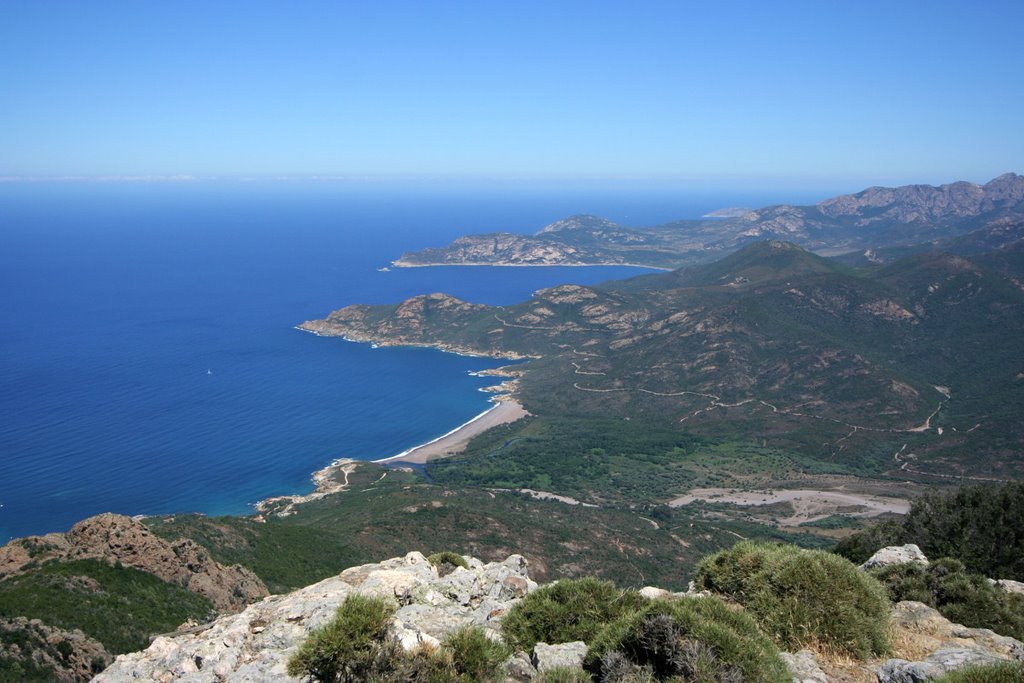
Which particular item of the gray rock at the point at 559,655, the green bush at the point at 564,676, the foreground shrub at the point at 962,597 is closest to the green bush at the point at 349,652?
the green bush at the point at 564,676

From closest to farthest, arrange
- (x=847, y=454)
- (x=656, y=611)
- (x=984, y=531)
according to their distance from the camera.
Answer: (x=656, y=611), (x=984, y=531), (x=847, y=454)

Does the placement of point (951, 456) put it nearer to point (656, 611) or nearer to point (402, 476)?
point (402, 476)

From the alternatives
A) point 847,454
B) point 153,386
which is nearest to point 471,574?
→ point 847,454

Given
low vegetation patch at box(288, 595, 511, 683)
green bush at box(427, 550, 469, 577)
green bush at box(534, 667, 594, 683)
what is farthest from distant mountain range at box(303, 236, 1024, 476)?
low vegetation patch at box(288, 595, 511, 683)

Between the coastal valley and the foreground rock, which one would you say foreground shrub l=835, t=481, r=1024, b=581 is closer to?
the foreground rock

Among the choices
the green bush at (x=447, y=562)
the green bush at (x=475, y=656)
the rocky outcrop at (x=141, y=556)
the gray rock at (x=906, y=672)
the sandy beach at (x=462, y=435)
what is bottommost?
the sandy beach at (x=462, y=435)

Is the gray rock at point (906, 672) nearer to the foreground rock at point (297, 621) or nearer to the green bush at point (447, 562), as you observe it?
the foreground rock at point (297, 621)
